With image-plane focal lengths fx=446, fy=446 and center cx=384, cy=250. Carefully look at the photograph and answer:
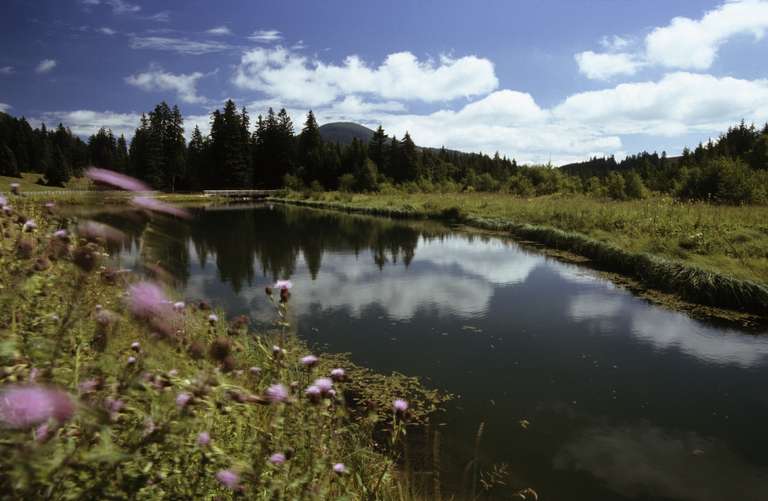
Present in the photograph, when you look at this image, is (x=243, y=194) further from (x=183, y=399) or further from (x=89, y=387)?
(x=183, y=399)

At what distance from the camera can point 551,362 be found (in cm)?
559

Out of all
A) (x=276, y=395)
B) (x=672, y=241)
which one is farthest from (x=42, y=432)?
(x=672, y=241)

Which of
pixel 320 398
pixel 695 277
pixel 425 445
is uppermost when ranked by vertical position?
pixel 320 398

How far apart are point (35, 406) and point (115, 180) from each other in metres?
0.72

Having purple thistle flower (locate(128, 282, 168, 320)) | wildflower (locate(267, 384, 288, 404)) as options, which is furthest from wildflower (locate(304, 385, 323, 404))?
purple thistle flower (locate(128, 282, 168, 320))

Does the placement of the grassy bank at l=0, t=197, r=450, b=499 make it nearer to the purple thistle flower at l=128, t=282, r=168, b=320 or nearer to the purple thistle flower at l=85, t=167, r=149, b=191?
the purple thistle flower at l=128, t=282, r=168, b=320

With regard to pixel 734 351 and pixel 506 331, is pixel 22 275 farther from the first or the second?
pixel 734 351

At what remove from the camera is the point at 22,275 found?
5.33 ft

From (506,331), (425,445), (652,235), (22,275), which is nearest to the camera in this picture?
(22,275)

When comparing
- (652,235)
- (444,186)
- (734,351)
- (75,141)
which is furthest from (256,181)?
(734,351)

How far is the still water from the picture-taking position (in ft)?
11.8

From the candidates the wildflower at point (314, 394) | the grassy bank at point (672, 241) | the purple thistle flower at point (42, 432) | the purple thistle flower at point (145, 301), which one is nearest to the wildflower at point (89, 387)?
the purple thistle flower at point (42, 432)

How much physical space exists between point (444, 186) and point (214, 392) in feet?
123

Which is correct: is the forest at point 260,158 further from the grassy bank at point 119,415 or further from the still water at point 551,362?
the grassy bank at point 119,415
